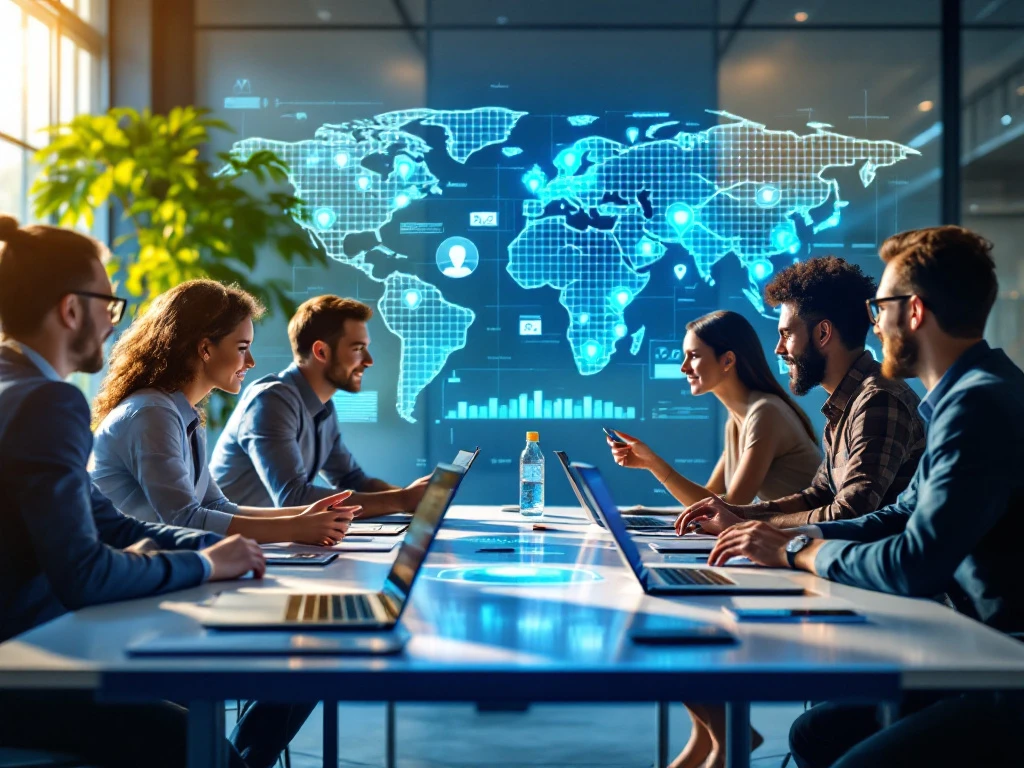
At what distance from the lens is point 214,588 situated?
1.72 metres

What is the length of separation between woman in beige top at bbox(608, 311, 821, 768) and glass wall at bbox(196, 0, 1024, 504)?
1.44 m

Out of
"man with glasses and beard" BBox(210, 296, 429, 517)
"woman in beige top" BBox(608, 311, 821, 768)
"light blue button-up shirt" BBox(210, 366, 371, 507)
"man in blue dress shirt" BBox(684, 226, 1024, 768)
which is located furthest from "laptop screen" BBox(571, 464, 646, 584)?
"light blue button-up shirt" BBox(210, 366, 371, 507)

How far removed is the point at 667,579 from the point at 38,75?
Result: 4028 mm

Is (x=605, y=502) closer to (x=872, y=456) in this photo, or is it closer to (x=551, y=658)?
(x=551, y=658)

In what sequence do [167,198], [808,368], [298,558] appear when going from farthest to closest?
[167,198] → [808,368] → [298,558]

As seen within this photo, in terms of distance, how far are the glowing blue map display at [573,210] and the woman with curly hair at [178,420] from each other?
213cm

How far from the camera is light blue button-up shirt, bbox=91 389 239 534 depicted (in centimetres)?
236

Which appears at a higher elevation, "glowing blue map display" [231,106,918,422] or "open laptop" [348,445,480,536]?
"glowing blue map display" [231,106,918,422]

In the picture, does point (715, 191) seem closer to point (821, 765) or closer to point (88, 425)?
point (821, 765)

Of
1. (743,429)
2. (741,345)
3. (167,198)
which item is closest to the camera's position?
(743,429)

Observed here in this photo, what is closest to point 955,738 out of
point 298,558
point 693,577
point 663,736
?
point 693,577

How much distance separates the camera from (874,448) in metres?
2.45

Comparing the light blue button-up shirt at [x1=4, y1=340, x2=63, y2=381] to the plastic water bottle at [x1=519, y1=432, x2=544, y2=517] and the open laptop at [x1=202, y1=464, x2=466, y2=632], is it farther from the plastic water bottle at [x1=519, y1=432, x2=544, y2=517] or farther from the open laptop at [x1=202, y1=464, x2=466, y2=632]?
the plastic water bottle at [x1=519, y1=432, x2=544, y2=517]

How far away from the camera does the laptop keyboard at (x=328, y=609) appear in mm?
1397
